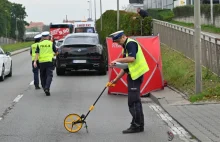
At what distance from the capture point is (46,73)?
15445 mm

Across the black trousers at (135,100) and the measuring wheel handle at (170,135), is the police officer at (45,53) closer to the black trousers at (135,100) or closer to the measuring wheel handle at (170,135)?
the black trousers at (135,100)

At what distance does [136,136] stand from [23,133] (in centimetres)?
196

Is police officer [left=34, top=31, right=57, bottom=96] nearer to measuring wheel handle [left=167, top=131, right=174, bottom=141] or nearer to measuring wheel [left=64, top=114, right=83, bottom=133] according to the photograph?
measuring wheel [left=64, top=114, right=83, bottom=133]

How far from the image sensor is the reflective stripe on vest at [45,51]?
50.2 ft

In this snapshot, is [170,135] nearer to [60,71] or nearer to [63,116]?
[63,116]

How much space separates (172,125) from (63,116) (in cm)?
248

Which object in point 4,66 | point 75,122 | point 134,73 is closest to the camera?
point 134,73

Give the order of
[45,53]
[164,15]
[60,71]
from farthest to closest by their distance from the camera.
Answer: [164,15]
[60,71]
[45,53]

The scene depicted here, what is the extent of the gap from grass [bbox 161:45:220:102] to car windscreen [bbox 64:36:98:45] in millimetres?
2914

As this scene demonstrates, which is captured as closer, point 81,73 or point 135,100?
point 135,100

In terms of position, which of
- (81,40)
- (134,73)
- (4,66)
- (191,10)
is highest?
(191,10)

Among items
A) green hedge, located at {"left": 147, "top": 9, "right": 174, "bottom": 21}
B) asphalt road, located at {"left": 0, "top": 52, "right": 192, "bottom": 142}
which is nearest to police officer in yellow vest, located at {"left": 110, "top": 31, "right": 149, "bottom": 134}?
asphalt road, located at {"left": 0, "top": 52, "right": 192, "bottom": 142}

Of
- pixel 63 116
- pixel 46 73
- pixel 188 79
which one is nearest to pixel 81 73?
pixel 46 73

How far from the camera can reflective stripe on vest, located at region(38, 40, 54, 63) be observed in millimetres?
15305
